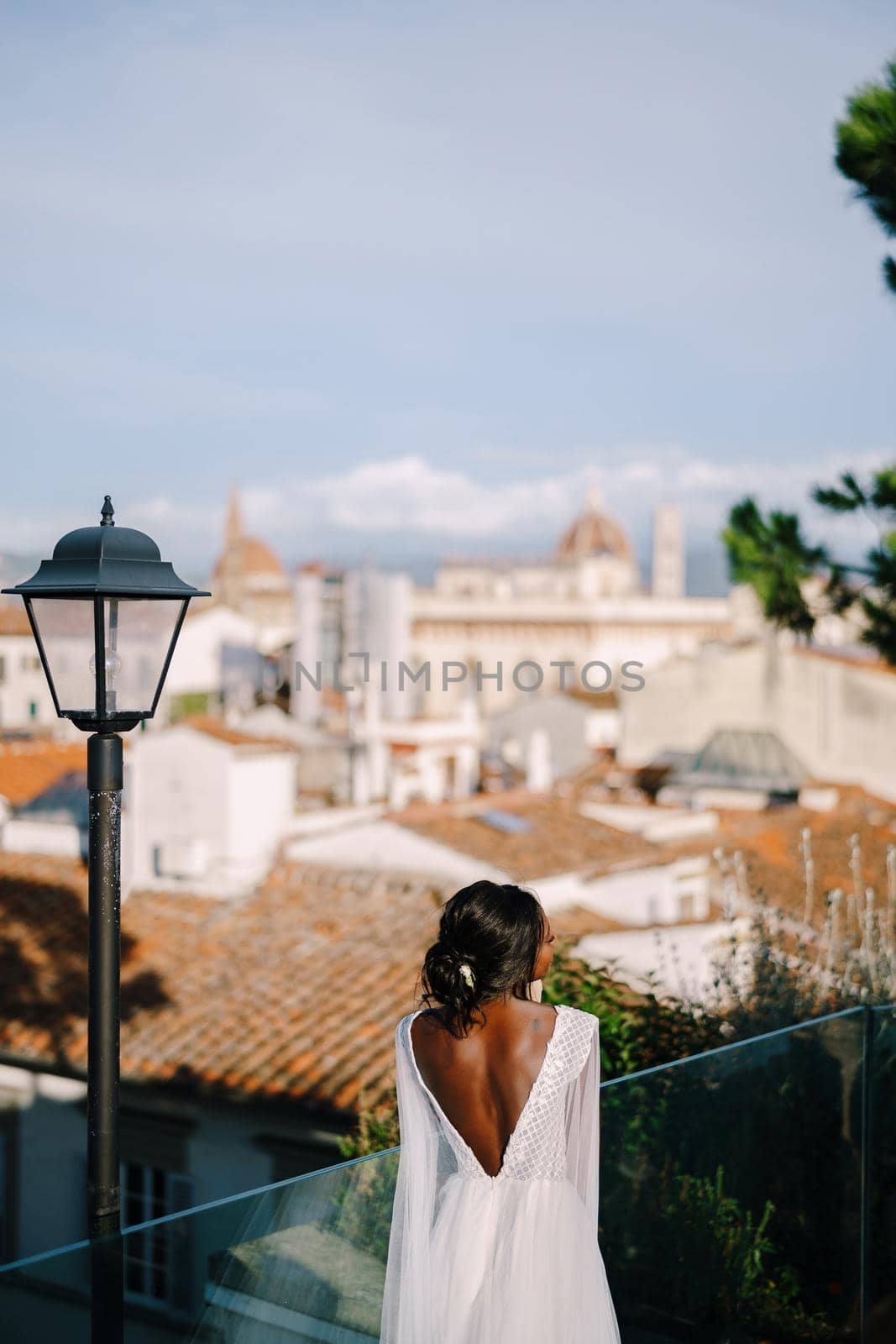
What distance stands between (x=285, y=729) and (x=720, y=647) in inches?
584

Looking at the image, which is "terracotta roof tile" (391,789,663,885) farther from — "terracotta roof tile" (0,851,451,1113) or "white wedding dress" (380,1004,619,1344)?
"white wedding dress" (380,1004,619,1344)

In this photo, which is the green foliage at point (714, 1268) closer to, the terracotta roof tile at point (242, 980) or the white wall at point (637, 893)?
the terracotta roof tile at point (242, 980)

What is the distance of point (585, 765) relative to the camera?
35.0 metres

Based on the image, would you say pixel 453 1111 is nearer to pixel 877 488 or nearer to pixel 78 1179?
pixel 877 488

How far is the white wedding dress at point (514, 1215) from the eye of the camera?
9.35ft

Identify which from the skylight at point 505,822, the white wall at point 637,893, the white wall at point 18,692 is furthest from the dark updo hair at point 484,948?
the white wall at point 18,692

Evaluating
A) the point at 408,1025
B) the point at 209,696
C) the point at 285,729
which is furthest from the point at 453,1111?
the point at 209,696

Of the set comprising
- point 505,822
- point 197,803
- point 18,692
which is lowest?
point 505,822

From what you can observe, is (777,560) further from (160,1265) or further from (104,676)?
(160,1265)

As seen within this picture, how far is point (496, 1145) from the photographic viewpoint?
288cm

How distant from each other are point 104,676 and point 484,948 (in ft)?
4.32

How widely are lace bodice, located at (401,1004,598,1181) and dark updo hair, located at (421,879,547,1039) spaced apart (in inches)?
5.1

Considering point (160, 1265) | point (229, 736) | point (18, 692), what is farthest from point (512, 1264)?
point (18, 692)

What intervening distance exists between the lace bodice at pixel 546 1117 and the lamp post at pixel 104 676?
0.93 meters
